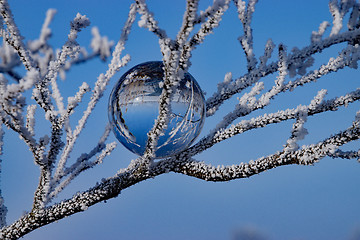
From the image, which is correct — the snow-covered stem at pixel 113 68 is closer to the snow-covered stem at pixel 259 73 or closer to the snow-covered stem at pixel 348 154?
the snow-covered stem at pixel 259 73

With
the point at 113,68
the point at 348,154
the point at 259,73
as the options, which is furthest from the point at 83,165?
the point at 348,154

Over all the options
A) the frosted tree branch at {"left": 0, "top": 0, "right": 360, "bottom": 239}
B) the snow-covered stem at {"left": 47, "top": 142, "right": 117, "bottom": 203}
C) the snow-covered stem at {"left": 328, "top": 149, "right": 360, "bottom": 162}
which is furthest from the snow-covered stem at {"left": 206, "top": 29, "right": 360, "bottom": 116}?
the snow-covered stem at {"left": 47, "top": 142, "right": 117, "bottom": 203}

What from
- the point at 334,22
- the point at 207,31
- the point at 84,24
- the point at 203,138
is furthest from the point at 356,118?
the point at 84,24

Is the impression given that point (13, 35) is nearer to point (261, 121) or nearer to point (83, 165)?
point (83, 165)

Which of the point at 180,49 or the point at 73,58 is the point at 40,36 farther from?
the point at 180,49

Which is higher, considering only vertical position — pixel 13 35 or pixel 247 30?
pixel 247 30

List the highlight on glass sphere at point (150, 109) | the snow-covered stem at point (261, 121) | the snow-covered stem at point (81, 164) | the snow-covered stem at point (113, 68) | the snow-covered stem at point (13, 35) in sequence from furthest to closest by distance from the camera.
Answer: the snow-covered stem at point (81, 164) → the snow-covered stem at point (113, 68) → the snow-covered stem at point (261, 121) → the snow-covered stem at point (13, 35) → the highlight on glass sphere at point (150, 109)

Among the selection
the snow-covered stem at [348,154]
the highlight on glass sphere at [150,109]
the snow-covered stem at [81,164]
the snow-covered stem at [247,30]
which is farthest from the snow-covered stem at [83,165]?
the snow-covered stem at [348,154]

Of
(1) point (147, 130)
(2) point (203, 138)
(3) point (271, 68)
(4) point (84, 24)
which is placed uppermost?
(4) point (84, 24)
